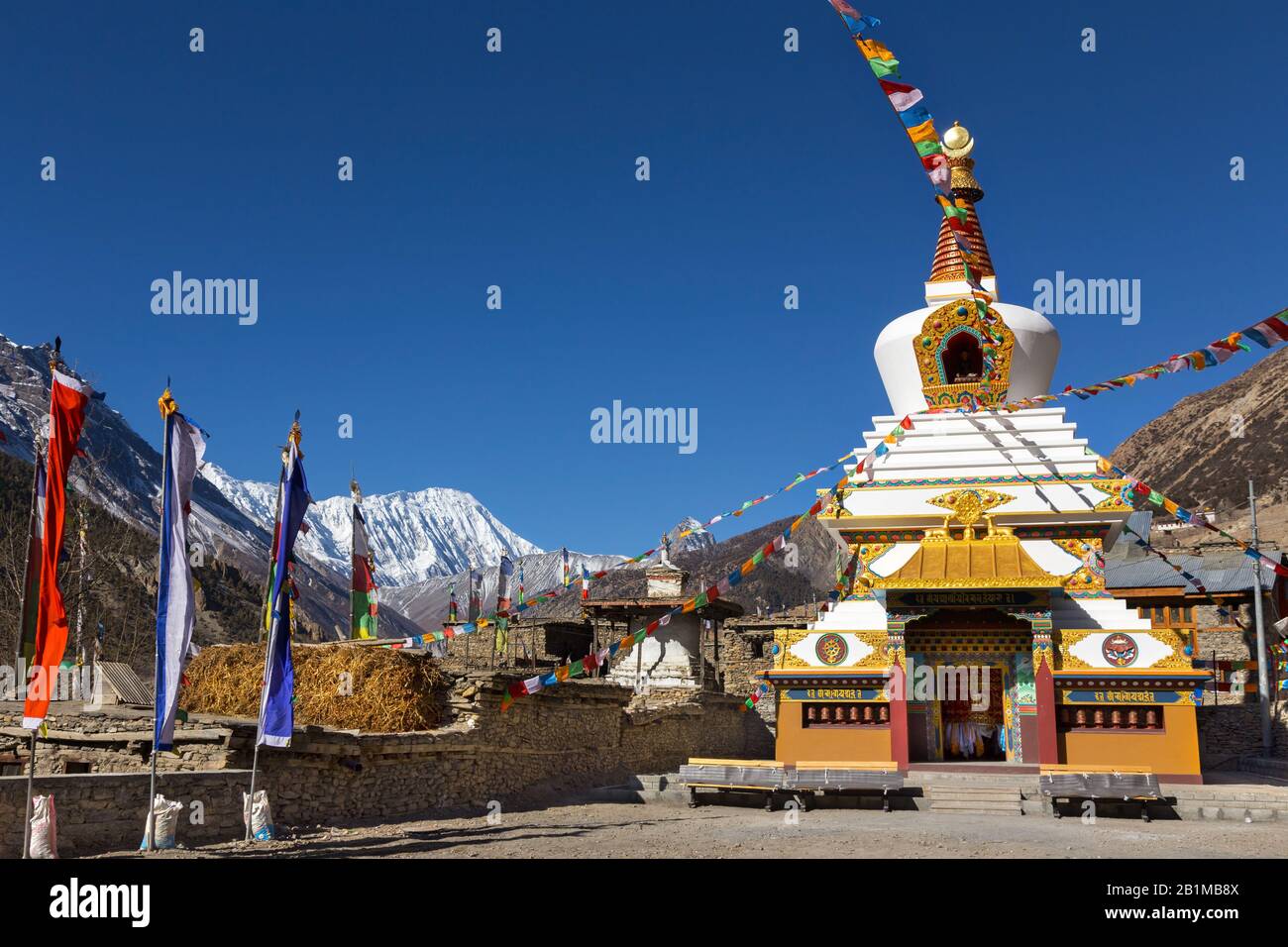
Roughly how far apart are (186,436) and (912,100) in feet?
43.3

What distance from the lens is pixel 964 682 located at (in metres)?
20.4

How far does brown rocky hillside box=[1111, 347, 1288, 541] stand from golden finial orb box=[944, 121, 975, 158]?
34388 millimetres

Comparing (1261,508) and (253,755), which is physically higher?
(1261,508)

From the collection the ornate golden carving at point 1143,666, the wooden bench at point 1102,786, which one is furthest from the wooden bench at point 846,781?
the ornate golden carving at point 1143,666

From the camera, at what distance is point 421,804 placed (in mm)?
14797

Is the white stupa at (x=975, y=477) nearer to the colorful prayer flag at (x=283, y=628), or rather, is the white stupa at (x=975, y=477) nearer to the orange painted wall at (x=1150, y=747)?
the orange painted wall at (x=1150, y=747)

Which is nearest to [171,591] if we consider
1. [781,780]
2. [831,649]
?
[781,780]

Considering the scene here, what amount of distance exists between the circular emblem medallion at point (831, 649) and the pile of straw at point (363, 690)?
24.2 ft

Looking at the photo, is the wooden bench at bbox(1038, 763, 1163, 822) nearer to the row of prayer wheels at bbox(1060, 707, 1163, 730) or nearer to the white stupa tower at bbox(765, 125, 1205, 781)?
the white stupa tower at bbox(765, 125, 1205, 781)

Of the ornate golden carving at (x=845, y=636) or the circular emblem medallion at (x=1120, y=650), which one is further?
the ornate golden carving at (x=845, y=636)

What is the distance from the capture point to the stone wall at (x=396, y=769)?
33.5ft

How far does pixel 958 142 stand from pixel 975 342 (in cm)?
571
